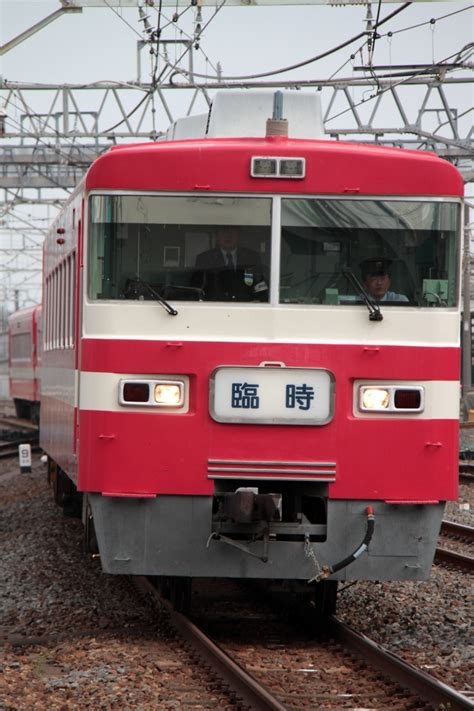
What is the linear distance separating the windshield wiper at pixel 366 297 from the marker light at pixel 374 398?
43 cm

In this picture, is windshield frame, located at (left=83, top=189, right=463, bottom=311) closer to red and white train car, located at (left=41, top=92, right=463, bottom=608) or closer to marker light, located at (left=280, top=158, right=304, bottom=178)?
red and white train car, located at (left=41, top=92, right=463, bottom=608)

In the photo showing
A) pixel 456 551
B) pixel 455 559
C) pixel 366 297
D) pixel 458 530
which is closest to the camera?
pixel 366 297

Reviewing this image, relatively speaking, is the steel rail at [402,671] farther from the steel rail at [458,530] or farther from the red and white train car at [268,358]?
the steel rail at [458,530]

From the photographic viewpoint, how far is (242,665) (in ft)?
22.0

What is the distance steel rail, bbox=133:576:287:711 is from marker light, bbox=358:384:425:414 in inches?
64.6

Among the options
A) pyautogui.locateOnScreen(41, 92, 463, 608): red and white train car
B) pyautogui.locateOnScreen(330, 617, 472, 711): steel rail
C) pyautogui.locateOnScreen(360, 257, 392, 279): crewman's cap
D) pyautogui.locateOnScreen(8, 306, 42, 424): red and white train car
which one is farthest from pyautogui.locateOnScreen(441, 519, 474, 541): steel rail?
pyautogui.locateOnScreen(8, 306, 42, 424): red and white train car

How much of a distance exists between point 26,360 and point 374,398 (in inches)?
995

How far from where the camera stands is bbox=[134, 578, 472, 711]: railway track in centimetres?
591

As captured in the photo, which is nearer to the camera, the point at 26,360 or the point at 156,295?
the point at 156,295

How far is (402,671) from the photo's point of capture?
632cm

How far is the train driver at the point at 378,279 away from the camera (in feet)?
23.7

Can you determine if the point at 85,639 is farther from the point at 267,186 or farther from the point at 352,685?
the point at 267,186

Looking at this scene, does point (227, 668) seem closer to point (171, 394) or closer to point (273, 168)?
point (171, 394)

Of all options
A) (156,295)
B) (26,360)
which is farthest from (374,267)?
(26,360)
